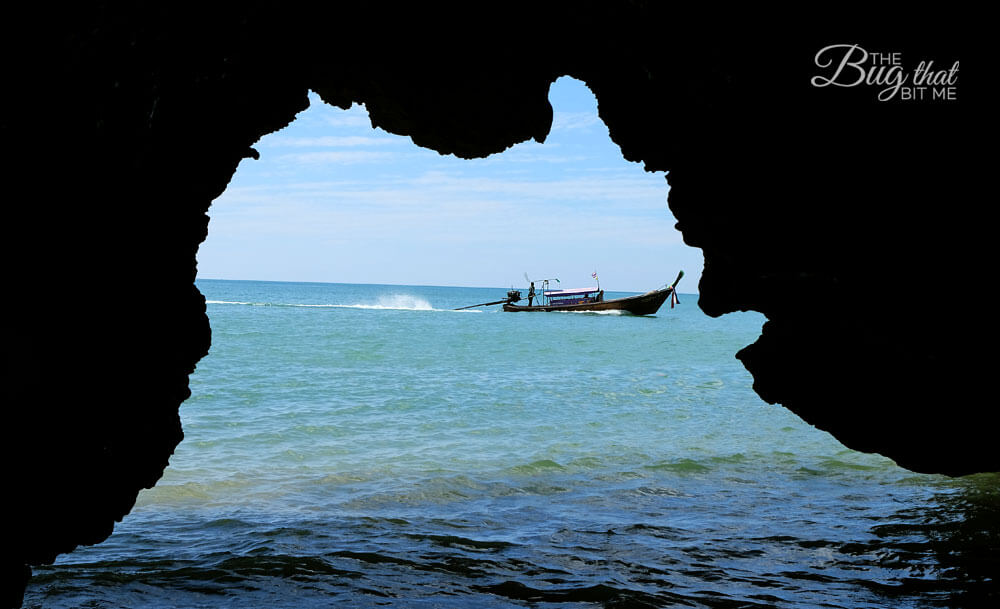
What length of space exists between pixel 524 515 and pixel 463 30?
4918 millimetres

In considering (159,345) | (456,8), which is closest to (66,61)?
(159,345)

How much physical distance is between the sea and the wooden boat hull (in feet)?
145

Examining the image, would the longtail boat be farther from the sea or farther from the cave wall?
the cave wall

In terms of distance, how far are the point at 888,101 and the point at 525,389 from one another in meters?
15.8

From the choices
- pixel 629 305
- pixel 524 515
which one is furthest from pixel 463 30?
pixel 629 305

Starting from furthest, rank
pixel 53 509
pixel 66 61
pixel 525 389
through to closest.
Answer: pixel 525 389 < pixel 53 509 < pixel 66 61

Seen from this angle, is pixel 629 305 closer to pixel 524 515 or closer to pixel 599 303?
pixel 599 303

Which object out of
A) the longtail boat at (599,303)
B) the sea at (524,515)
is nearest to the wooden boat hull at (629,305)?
the longtail boat at (599,303)

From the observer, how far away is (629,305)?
61469mm

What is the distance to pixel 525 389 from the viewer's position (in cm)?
1977

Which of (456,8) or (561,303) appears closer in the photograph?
(456,8)

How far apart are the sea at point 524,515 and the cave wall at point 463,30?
4.61 feet

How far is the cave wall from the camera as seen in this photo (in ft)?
12.5

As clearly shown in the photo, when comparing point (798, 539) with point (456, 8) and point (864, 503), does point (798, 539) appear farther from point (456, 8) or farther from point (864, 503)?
point (456, 8)
